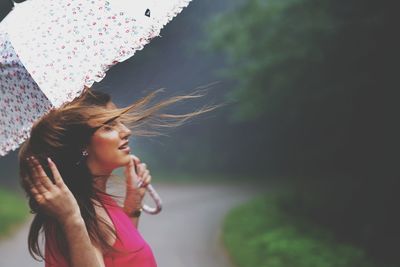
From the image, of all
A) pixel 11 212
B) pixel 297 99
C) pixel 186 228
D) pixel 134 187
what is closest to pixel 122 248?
pixel 134 187

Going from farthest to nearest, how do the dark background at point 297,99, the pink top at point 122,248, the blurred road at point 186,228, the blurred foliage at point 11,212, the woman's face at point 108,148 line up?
the blurred foliage at point 11,212, the blurred road at point 186,228, the dark background at point 297,99, the woman's face at point 108,148, the pink top at point 122,248

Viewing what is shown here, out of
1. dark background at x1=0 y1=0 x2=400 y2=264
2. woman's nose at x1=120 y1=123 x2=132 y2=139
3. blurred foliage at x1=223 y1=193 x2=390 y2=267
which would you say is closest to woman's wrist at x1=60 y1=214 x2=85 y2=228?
woman's nose at x1=120 y1=123 x2=132 y2=139

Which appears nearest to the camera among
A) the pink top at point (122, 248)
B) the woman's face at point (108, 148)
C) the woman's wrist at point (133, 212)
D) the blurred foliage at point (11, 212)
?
the pink top at point (122, 248)

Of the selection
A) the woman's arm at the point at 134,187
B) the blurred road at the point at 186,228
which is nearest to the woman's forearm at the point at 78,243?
the woman's arm at the point at 134,187

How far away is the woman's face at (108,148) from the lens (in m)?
2.18

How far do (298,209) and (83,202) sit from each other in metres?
7.31

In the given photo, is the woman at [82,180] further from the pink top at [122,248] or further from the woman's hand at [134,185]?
the woman's hand at [134,185]

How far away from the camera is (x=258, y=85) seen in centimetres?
995

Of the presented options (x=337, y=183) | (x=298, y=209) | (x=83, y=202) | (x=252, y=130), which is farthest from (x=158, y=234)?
(x=83, y=202)

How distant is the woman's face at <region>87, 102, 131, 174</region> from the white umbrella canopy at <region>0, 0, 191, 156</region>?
0.20m

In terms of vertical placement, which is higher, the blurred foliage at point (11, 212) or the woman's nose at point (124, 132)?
the woman's nose at point (124, 132)

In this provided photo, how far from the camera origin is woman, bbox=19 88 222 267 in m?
1.91

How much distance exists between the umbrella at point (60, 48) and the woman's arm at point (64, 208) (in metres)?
0.25

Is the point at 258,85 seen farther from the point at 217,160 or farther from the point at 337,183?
the point at 217,160
